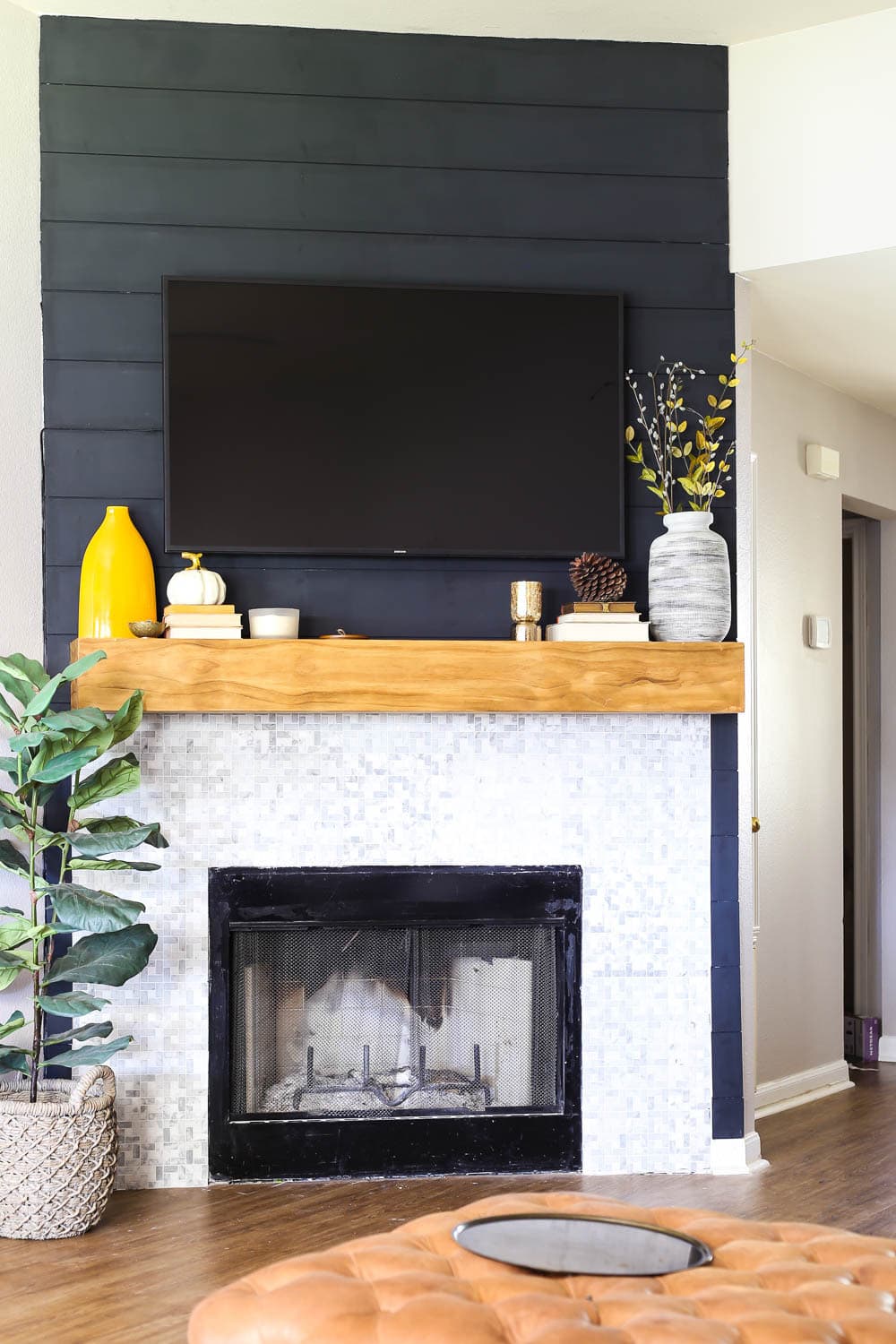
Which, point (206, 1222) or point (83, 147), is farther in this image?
point (83, 147)

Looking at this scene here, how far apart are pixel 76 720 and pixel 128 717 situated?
0.64 feet

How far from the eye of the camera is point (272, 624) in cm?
334

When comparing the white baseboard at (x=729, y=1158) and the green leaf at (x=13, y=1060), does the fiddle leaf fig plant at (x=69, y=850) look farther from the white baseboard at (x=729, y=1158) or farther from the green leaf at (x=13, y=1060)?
the white baseboard at (x=729, y=1158)

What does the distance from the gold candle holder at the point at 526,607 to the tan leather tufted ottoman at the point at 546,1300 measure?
174 cm

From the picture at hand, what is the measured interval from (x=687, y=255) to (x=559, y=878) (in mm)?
1707

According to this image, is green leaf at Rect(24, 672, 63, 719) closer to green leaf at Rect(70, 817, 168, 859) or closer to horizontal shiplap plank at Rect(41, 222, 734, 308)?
green leaf at Rect(70, 817, 168, 859)

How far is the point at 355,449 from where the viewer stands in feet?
11.4

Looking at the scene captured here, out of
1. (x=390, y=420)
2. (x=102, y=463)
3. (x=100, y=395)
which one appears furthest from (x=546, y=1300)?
(x=100, y=395)

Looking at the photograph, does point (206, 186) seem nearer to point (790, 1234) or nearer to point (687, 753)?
point (687, 753)

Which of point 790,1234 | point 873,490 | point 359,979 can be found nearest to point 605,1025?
point 359,979

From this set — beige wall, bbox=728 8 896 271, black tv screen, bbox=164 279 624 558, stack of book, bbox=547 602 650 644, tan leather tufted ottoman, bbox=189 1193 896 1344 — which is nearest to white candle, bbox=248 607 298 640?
black tv screen, bbox=164 279 624 558

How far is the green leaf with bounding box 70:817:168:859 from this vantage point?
9.98ft

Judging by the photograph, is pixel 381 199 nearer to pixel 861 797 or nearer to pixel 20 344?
pixel 20 344

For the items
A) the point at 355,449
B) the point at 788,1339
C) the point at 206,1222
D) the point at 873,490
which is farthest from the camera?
the point at 873,490
